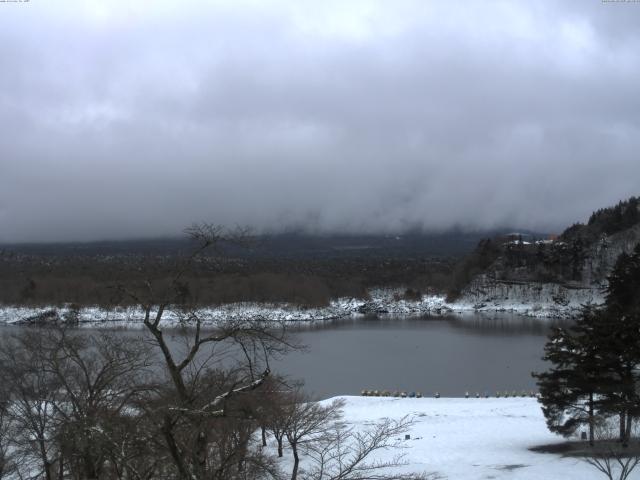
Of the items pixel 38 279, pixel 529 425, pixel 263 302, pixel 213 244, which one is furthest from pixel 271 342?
pixel 38 279

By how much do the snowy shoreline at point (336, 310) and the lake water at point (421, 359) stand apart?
47.7ft

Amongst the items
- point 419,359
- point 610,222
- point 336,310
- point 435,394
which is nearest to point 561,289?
point 610,222

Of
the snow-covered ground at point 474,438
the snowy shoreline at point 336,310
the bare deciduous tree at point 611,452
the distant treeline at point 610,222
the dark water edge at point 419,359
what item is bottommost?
the snowy shoreline at point 336,310

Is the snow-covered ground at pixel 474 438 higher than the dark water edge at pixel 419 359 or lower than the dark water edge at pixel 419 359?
higher

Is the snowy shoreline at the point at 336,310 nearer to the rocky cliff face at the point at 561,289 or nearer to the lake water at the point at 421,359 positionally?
the rocky cliff face at the point at 561,289

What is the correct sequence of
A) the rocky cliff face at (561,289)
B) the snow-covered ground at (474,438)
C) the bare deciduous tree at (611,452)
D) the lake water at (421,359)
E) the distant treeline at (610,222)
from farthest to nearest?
the distant treeline at (610,222) → the rocky cliff face at (561,289) → the lake water at (421,359) → the snow-covered ground at (474,438) → the bare deciduous tree at (611,452)

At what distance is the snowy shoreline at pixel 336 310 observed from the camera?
68.9 m

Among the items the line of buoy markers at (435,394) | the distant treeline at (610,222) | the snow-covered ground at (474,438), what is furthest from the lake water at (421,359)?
the distant treeline at (610,222)

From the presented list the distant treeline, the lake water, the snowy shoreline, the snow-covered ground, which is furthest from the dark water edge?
the distant treeline

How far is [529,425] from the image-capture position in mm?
22922

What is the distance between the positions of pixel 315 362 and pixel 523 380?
13031 mm

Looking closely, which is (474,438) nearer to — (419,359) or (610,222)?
(419,359)

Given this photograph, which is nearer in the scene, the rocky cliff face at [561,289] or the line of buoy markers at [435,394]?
the line of buoy markers at [435,394]

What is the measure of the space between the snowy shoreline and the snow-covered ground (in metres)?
38.1
